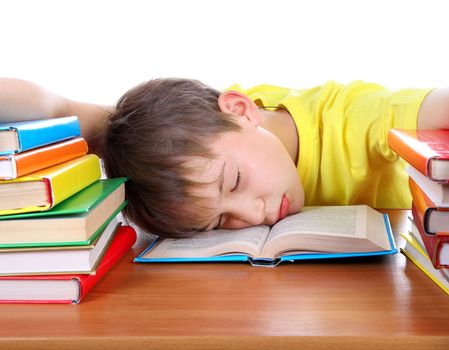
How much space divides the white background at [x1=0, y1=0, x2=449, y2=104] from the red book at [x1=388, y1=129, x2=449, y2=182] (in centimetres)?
106

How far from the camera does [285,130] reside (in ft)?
4.47

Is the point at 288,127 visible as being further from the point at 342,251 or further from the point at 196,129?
the point at 342,251

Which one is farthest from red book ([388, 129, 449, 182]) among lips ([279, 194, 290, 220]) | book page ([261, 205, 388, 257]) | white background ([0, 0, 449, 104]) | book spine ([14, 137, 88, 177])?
white background ([0, 0, 449, 104])

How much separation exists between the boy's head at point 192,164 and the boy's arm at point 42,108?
82 millimetres

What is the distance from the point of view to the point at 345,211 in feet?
3.42

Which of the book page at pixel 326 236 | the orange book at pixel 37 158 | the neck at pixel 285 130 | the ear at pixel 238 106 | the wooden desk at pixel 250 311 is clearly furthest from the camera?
the neck at pixel 285 130

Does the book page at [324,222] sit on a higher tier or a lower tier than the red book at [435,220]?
lower

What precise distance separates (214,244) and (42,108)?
1.34 feet

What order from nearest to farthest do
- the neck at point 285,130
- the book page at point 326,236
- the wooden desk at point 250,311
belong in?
the wooden desk at point 250,311 < the book page at point 326,236 < the neck at point 285,130

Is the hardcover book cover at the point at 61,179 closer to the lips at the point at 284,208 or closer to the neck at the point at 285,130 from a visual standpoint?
the lips at the point at 284,208

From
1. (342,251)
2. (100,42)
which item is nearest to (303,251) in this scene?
→ (342,251)

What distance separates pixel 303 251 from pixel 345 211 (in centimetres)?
21

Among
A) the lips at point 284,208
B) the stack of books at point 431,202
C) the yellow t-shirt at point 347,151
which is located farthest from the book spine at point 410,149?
the yellow t-shirt at point 347,151

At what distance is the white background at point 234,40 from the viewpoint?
6.37ft
